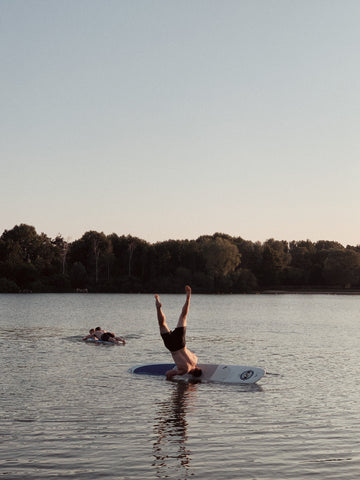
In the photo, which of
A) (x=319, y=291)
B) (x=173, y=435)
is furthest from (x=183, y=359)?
(x=319, y=291)

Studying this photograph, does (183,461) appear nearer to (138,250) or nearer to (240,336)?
(240,336)

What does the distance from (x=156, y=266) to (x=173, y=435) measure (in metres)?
163

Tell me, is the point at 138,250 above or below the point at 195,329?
above

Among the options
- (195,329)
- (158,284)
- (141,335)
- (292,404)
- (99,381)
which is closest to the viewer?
(292,404)

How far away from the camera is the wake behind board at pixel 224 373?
23438mm

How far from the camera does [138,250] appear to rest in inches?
7111

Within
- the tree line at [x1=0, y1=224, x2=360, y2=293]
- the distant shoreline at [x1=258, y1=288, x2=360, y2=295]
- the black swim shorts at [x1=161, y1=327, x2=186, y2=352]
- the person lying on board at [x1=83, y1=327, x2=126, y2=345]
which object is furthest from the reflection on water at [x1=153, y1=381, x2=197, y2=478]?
the distant shoreline at [x1=258, y1=288, x2=360, y2=295]

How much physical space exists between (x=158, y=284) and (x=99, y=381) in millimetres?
150230

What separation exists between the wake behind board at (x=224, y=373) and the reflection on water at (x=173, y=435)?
2277 millimetres

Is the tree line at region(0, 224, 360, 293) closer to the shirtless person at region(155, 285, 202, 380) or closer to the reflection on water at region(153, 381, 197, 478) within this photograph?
the shirtless person at region(155, 285, 202, 380)

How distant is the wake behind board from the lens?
76.9 ft

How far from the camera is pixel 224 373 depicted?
24.2 metres

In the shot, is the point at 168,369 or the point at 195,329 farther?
the point at 195,329

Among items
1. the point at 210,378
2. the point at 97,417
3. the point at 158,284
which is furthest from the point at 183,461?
the point at 158,284
